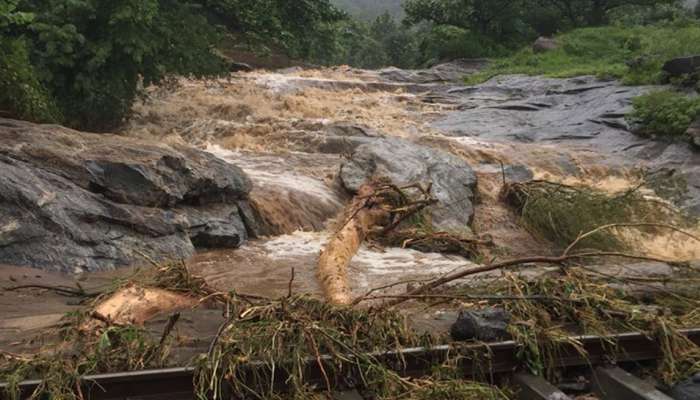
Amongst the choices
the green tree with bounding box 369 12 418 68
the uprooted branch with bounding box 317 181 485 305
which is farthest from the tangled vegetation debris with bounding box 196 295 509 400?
the green tree with bounding box 369 12 418 68

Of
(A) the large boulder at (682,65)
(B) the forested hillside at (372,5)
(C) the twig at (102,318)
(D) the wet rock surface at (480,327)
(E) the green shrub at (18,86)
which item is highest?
(E) the green shrub at (18,86)

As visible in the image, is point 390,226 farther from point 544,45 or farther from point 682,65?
point 544,45

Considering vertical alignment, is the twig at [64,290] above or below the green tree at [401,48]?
above

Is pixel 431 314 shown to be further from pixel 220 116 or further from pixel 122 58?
pixel 220 116

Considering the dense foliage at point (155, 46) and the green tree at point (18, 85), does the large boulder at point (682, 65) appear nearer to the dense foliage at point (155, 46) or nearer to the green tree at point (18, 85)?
the dense foliage at point (155, 46)

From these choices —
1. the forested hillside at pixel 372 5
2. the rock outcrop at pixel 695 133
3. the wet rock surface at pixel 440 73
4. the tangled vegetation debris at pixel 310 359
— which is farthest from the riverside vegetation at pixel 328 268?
the forested hillside at pixel 372 5

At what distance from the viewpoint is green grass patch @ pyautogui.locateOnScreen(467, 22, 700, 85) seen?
65.3ft

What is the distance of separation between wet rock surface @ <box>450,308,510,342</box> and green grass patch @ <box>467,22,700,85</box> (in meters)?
17.0

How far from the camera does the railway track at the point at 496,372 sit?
331 cm

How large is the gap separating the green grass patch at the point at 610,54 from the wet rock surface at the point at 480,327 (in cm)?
1697

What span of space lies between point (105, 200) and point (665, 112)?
1275 centimetres

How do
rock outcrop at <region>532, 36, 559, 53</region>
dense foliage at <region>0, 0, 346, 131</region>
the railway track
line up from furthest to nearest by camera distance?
rock outcrop at <region>532, 36, 559, 53</region> < dense foliage at <region>0, 0, 346, 131</region> < the railway track

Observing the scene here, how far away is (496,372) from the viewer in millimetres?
3850

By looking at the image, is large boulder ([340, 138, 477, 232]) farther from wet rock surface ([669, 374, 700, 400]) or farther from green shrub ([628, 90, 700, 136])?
wet rock surface ([669, 374, 700, 400])
